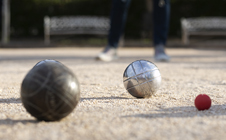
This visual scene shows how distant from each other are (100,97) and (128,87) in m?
0.28

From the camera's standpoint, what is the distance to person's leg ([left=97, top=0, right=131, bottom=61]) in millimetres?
5746

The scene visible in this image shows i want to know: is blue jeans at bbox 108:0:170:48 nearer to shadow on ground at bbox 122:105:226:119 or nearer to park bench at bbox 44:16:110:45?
shadow on ground at bbox 122:105:226:119

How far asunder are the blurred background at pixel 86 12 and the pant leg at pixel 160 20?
783cm

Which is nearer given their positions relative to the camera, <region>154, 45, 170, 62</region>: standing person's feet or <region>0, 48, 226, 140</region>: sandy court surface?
<region>0, 48, 226, 140</region>: sandy court surface

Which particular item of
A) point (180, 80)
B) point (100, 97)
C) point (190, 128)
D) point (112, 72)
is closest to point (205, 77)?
point (180, 80)

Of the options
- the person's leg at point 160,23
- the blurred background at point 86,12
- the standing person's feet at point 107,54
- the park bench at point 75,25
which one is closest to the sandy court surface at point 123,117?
the person's leg at point 160,23

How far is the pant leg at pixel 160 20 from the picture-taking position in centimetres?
571

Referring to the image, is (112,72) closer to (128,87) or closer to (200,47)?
(128,87)

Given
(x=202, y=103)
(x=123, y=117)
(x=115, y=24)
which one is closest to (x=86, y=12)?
(x=115, y=24)

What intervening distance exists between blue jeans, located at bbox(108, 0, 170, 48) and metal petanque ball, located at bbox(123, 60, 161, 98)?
2.96m

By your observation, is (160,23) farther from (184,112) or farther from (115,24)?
(184,112)

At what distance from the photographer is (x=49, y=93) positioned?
200 centimetres

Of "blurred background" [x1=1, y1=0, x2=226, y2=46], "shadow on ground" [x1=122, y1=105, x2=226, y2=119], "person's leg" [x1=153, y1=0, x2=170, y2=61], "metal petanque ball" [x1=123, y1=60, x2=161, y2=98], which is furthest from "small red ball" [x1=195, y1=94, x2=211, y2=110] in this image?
"blurred background" [x1=1, y1=0, x2=226, y2=46]

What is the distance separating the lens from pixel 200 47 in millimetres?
11648
